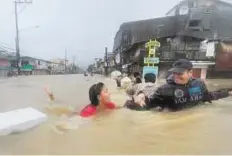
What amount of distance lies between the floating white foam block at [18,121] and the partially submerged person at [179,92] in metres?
1.08

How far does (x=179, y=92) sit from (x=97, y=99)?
0.76m

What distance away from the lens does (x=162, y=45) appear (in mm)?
3891

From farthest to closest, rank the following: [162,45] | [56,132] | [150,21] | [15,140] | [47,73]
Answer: [47,73]
[162,45]
[150,21]
[56,132]
[15,140]

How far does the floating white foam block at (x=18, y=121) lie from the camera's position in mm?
2466

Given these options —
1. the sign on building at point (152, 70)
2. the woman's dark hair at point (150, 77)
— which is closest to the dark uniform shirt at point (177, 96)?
the woman's dark hair at point (150, 77)

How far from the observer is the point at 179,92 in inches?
123

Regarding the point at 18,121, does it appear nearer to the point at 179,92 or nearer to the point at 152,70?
the point at 179,92

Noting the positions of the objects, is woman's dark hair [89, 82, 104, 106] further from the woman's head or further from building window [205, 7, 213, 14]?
building window [205, 7, 213, 14]

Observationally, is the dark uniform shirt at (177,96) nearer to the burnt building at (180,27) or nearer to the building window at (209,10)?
the burnt building at (180,27)

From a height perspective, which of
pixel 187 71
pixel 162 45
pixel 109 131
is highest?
pixel 162 45

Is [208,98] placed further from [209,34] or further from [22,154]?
[22,154]

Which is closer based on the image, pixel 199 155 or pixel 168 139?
pixel 199 155

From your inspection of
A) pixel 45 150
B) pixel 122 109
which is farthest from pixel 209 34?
pixel 45 150

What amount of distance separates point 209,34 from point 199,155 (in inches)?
63.8
